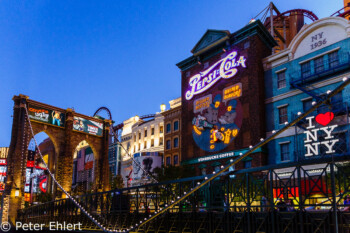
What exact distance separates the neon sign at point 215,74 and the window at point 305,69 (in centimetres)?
676

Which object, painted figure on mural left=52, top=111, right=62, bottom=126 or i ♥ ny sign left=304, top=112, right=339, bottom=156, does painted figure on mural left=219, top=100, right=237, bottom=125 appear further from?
painted figure on mural left=52, top=111, right=62, bottom=126

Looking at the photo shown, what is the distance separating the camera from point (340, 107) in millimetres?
30875

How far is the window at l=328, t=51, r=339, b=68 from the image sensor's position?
32706 millimetres

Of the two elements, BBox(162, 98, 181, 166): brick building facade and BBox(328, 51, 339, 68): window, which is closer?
BBox(328, 51, 339, 68): window

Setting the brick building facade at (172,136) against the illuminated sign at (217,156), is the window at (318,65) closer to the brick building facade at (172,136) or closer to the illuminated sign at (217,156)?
the illuminated sign at (217,156)

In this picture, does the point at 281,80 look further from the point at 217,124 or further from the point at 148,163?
the point at 148,163

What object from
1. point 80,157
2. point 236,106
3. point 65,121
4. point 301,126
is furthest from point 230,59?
point 80,157

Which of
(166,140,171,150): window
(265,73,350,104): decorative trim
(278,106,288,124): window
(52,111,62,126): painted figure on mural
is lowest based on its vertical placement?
(166,140,171,150): window

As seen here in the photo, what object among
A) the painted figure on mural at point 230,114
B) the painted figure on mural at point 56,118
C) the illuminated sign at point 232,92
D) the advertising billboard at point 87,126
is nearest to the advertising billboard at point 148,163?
the advertising billboard at point 87,126

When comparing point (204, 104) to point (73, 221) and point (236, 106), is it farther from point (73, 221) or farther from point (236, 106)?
point (73, 221)

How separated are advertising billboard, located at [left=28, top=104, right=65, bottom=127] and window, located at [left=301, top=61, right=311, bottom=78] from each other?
3129 cm

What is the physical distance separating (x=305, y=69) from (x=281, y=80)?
299 cm

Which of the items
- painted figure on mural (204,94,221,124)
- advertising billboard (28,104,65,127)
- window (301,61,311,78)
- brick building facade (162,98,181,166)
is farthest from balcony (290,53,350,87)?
advertising billboard (28,104,65,127)

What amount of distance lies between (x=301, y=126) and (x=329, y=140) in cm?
338
